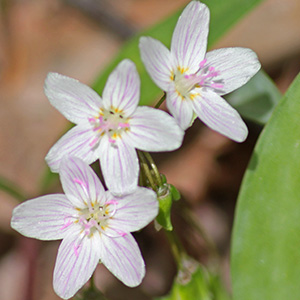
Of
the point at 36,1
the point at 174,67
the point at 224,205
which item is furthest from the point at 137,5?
the point at 174,67

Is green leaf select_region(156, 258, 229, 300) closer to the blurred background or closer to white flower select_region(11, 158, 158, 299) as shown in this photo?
white flower select_region(11, 158, 158, 299)

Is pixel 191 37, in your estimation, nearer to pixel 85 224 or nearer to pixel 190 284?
pixel 85 224

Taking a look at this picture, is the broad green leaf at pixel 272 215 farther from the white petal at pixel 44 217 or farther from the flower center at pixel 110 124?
the white petal at pixel 44 217

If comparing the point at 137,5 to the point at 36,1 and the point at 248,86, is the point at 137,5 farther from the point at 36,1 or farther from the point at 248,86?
the point at 248,86

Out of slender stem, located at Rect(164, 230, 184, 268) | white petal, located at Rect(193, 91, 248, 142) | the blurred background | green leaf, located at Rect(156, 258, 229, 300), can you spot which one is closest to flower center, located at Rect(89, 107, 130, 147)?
white petal, located at Rect(193, 91, 248, 142)

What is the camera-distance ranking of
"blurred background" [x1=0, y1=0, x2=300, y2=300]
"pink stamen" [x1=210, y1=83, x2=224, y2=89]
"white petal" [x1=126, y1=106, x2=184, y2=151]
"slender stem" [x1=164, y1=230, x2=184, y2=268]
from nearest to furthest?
Answer: "white petal" [x1=126, y1=106, x2=184, y2=151] → "pink stamen" [x1=210, y1=83, x2=224, y2=89] → "slender stem" [x1=164, y1=230, x2=184, y2=268] → "blurred background" [x1=0, y1=0, x2=300, y2=300]

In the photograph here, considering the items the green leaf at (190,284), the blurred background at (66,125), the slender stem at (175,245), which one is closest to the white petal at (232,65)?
the slender stem at (175,245)
